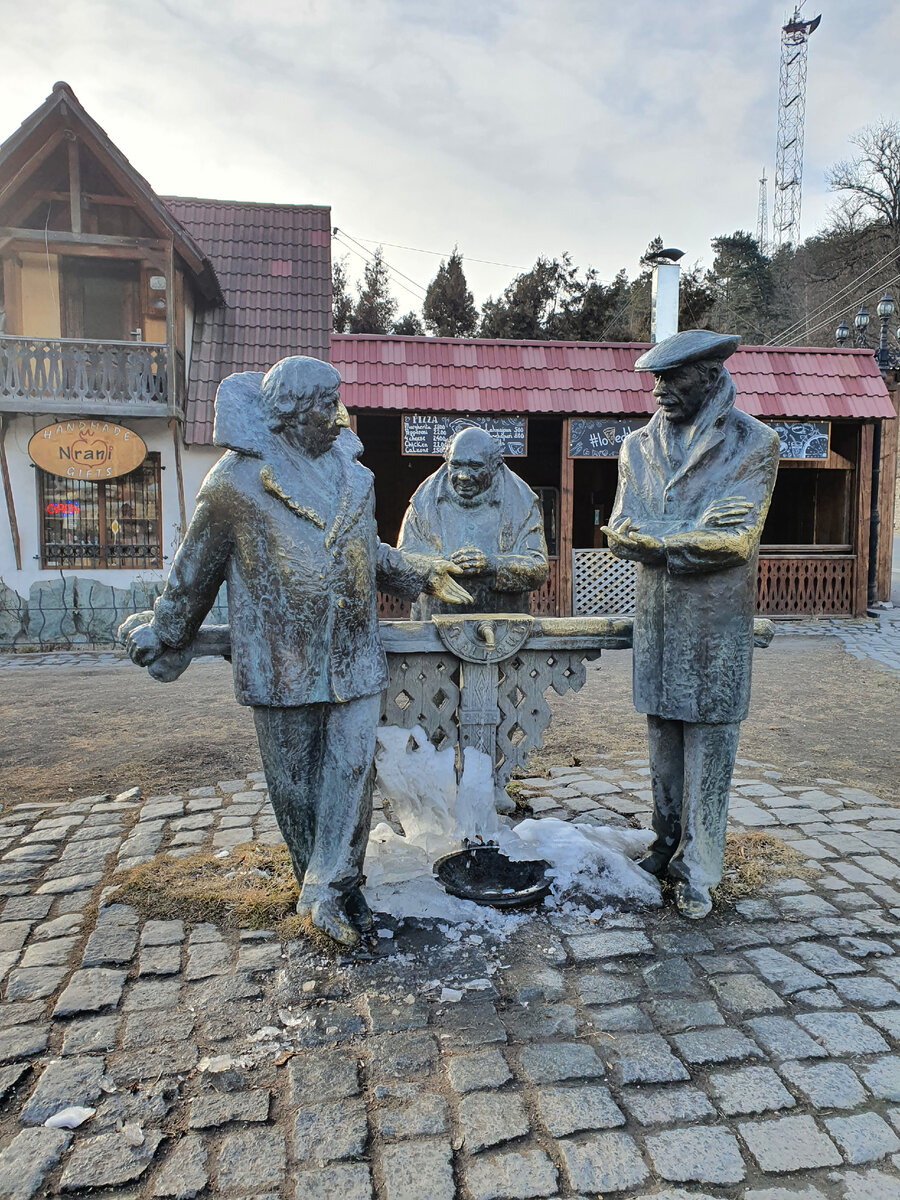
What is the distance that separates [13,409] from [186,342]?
2.53 metres

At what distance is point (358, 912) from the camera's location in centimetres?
280

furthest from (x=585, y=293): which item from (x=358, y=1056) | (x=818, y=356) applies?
(x=358, y=1056)

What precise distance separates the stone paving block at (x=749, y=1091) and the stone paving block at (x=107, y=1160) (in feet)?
4.34

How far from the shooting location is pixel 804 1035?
7.42 ft

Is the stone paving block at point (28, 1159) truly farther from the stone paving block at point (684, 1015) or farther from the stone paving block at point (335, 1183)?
the stone paving block at point (684, 1015)

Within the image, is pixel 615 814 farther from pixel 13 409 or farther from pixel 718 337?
pixel 13 409

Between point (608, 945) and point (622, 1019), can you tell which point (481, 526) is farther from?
point (622, 1019)

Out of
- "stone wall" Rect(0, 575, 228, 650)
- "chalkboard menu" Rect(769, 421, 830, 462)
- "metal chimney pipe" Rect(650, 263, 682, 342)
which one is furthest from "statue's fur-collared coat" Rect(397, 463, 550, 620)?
"metal chimney pipe" Rect(650, 263, 682, 342)

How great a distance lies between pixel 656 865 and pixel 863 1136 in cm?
140

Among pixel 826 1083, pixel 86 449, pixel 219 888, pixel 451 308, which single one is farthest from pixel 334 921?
pixel 451 308

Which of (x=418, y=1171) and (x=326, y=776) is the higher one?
(x=326, y=776)

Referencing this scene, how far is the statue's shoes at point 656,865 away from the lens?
3240 mm

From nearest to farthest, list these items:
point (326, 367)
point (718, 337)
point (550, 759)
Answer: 1. point (326, 367)
2. point (718, 337)
3. point (550, 759)

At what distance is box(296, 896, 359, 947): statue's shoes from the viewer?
8.80ft
